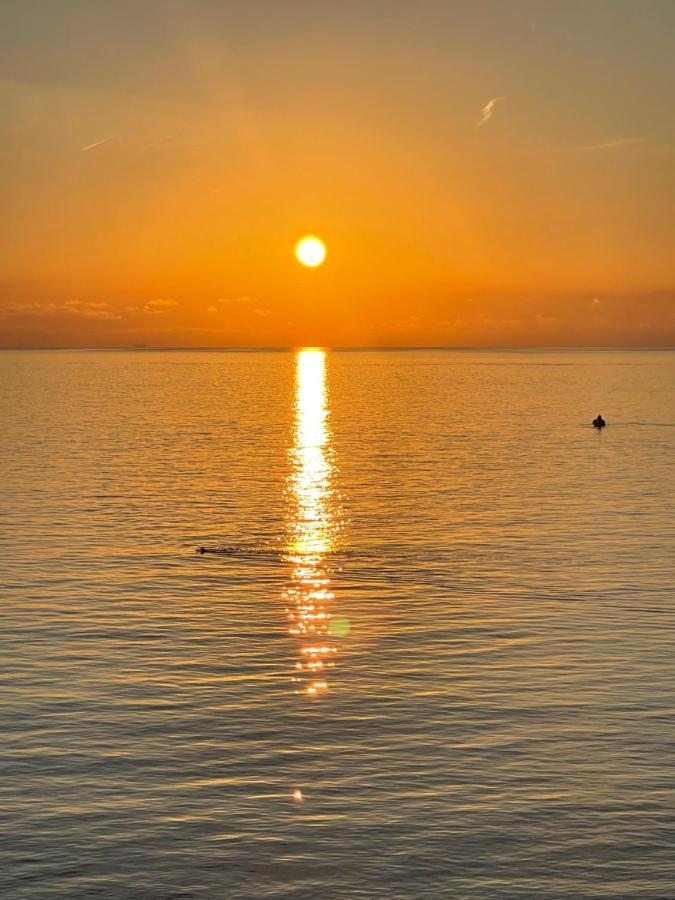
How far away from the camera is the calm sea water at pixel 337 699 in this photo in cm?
2495

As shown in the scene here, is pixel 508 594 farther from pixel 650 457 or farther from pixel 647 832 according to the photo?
pixel 650 457

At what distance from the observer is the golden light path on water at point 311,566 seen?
3938 centimetres

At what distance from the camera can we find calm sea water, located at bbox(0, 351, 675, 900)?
25.0 metres

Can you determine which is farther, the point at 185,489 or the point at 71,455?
the point at 71,455

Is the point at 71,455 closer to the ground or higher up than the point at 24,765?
higher up

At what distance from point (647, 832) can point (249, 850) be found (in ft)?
29.1

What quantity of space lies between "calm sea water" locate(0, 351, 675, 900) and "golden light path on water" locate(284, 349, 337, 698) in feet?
0.68

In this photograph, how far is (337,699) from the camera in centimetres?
3547

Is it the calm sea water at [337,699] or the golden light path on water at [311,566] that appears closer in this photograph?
the calm sea water at [337,699]

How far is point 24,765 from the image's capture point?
97.6ft

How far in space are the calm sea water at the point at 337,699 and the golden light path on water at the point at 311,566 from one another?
0.21 metres

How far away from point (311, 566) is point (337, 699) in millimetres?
21743

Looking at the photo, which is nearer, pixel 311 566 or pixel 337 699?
pixel 337 699

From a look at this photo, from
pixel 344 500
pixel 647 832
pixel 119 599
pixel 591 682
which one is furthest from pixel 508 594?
pixel 344 500
